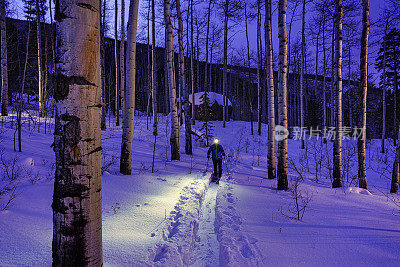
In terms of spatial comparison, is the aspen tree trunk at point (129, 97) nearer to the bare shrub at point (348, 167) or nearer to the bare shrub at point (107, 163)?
the bare shrub at point (107, 163)

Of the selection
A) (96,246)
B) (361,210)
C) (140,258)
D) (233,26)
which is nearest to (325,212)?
(361,210)

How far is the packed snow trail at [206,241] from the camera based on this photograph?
283 centimetres

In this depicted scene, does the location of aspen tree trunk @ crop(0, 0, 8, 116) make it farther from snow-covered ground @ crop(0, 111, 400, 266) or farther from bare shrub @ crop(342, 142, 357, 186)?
bare shrub @ crop(342, 142, 357, 186)

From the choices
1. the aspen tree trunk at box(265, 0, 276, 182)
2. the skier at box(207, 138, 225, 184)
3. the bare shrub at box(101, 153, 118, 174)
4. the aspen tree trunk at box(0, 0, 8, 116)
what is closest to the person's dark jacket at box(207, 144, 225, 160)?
the skier at box(207, 138, 225, 184)

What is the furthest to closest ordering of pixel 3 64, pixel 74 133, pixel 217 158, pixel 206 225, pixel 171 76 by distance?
1. pixel 3 64
2. pixel 171 76
3. pixel 217 158
4. pixel 206 225
5. pixel 74 133

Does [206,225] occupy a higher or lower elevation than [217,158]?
lower

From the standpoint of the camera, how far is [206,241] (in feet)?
11.0

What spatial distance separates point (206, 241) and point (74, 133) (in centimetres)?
287

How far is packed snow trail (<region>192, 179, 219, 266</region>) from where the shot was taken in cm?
283

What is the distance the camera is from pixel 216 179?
25.8 ft

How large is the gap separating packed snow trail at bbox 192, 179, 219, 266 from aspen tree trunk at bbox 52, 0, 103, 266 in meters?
1.89

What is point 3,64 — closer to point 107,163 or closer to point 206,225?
point 107,163

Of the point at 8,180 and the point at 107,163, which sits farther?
the point at 107,163

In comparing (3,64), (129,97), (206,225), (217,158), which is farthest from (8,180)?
(3,64)
